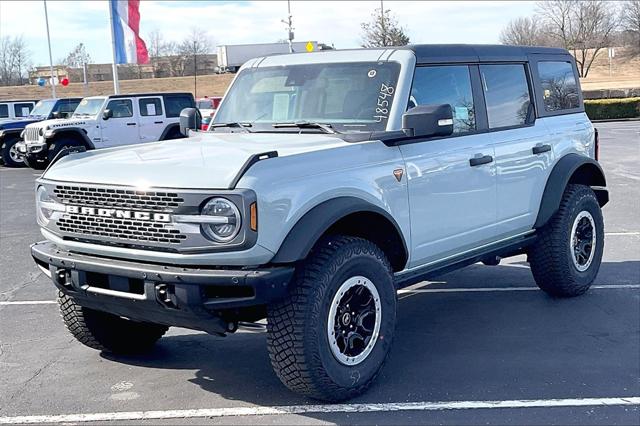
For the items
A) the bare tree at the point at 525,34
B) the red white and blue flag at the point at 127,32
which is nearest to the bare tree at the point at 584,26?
the bare tree at the point at 525,34

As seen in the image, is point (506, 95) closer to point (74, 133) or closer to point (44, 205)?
point (44, 205)

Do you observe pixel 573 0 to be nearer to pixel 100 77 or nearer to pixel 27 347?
pixel 100 77

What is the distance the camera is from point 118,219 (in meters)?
4.14

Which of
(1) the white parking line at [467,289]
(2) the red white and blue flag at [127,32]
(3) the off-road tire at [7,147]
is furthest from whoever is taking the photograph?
(2) the red white and blue flag at [127,32]

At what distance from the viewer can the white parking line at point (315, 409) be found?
4.21m

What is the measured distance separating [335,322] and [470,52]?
8.33 feet

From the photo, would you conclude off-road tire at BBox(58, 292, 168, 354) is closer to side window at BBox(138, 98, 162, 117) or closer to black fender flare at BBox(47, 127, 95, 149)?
black fender flare at BBox(47, 127, 95, 149)

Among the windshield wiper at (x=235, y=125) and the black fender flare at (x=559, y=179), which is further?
the black fender flare at (x=559, y=179)

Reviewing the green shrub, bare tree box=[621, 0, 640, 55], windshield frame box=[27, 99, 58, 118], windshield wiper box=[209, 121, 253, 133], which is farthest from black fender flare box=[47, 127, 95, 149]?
bare tree box=[621, 0, 640, 55]

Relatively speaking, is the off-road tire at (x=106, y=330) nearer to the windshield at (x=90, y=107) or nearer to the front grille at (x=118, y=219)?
the front grille at (x=118, y=219)

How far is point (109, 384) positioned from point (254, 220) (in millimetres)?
1696

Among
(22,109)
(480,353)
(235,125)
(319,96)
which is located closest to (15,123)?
(22,109)

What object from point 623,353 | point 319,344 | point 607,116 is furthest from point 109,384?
point 607,116

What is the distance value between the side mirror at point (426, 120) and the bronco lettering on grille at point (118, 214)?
162cm
